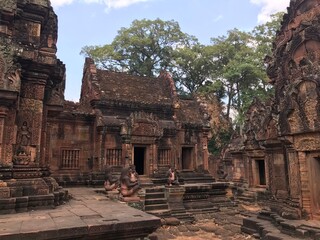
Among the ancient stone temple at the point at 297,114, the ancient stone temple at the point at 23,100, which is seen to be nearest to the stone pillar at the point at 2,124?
the ancient stone temple at the point at 23,100

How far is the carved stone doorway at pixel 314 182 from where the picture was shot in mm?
6977

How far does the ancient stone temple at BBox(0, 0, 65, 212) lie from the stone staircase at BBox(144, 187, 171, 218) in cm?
546

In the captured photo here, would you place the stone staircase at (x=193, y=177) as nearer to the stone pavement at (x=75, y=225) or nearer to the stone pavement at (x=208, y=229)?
the stone pavement at (x=208, y=229)

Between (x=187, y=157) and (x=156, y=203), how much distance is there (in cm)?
748

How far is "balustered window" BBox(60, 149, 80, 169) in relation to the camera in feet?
48.2

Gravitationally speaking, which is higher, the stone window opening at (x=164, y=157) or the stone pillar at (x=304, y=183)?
the stone window opening at (x=164, y=157)

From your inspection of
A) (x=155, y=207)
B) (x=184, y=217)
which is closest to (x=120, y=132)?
(x=155, y=207)

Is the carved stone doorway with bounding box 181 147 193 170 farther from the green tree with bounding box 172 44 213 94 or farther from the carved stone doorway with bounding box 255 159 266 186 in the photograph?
the green tree with bounding box 172 44 213 94

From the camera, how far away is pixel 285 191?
8.34 metres

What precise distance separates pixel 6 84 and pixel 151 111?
40.1ft

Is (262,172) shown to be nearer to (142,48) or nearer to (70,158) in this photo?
(70,158)

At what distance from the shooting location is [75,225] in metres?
4.23

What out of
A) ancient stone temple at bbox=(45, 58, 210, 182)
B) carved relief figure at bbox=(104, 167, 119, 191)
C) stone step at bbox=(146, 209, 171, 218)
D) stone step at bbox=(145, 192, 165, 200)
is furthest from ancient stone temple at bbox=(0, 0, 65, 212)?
ancient stone temple at bbox=(45, 58, 210, 182)

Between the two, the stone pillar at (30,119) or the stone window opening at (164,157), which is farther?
the stone window opening at (164,157)
